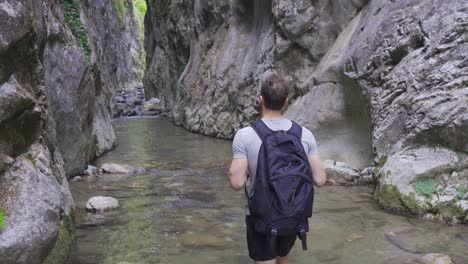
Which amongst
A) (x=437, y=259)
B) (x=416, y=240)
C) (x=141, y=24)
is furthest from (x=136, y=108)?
(x=141, y=24)

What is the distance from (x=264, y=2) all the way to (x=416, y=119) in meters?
10.1

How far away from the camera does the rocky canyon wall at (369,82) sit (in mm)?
6879

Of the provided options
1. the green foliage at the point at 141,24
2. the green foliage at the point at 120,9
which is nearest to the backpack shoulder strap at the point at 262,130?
the green foliage at the point at 120,9

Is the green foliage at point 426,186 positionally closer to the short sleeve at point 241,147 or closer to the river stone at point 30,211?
the short sleeve at point 241,147

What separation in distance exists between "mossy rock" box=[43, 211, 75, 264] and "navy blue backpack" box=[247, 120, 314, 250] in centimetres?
203

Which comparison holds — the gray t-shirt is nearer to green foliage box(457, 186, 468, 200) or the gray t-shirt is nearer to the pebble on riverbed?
green foliage box(457, 186, 468, 200)

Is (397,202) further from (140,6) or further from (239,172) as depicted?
(140,6)

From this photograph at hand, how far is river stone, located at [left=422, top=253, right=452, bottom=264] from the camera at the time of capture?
4.76 meters

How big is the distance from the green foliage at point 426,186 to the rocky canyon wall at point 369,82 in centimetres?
1

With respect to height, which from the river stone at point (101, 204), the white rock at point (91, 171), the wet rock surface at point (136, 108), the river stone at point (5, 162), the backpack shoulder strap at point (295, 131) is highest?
the backpack shoulder strap at point (295, 131)

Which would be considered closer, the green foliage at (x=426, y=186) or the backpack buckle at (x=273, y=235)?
the backpack buckle at (x=273, y=235)

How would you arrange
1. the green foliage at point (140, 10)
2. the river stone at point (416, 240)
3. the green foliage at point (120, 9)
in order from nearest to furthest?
the river stone at point (416, 240) → the green foliage at point (120, 9) → the green foliage at point (140, 10)

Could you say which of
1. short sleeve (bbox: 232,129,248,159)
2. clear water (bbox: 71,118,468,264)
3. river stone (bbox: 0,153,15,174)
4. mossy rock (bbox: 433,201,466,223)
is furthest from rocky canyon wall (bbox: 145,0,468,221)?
river stone (bbox: 0,153,15,174)

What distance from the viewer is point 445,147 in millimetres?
6980
